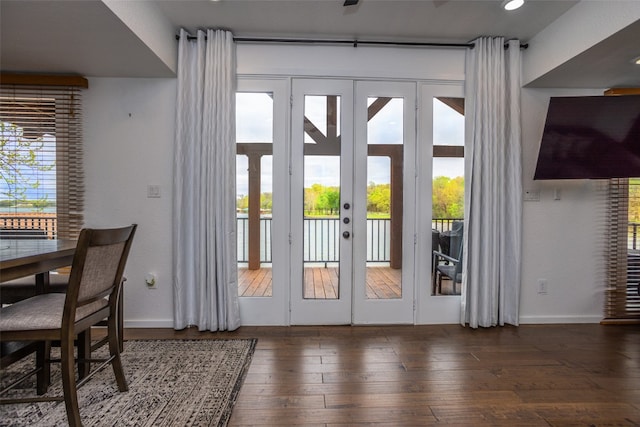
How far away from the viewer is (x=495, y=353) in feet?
8.01

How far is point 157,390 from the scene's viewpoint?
6.26 feet

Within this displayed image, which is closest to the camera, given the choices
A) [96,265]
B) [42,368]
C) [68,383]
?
[68,383]

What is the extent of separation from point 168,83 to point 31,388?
8.16 ft

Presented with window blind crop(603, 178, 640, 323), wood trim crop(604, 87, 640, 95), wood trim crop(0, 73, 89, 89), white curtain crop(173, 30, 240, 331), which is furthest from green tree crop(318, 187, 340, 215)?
wood trim crop(604, 87, 640, 95)

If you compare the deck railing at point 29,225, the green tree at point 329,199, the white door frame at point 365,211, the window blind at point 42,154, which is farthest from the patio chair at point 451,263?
the deck railing at point 29,225

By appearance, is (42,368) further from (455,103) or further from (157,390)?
(455,103)

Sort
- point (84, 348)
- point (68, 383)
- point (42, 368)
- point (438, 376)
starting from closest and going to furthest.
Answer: point (68, 383), point (42, 368), point (84, 348), point (438, 376)

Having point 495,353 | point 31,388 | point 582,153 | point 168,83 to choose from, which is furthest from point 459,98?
point 31,388

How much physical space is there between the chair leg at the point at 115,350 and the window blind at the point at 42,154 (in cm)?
153

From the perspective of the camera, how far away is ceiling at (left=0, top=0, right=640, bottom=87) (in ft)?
6.95

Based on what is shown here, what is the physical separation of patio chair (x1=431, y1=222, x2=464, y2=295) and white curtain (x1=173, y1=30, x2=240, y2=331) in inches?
75.8

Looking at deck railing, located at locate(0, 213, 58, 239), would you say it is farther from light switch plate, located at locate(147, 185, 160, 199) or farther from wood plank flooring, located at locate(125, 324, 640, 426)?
wood plank flooring, located at locate(125, 324, 640, 426)

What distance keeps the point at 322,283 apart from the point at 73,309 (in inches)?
76.9

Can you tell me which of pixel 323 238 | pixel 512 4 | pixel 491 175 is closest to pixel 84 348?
pixel 323 238
